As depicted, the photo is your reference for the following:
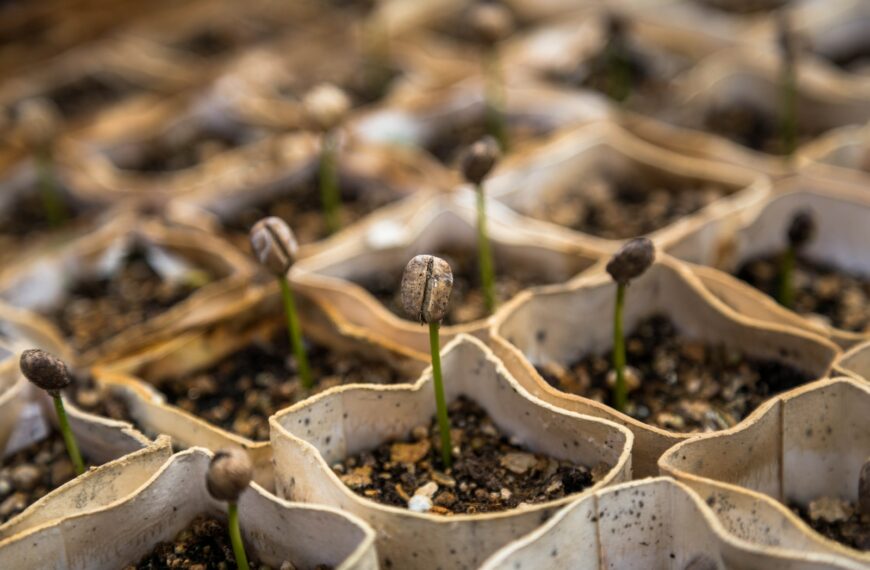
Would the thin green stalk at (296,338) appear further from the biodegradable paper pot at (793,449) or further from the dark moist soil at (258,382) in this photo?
the biodegradable paper pot at (793,449)

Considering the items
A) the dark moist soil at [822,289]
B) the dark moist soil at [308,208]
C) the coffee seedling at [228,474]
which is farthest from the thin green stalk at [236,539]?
the dark moist soil at [822,289]

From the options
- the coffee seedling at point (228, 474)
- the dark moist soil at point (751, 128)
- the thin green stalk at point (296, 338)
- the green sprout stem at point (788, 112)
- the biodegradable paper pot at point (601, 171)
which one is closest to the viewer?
the coffee seedling at point (228, 474)

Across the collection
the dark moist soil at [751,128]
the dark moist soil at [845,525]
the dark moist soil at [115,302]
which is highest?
the dark moist soil at [751,128]

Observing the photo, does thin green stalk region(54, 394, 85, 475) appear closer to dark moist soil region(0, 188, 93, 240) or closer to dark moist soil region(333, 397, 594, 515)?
dark moist soil region(333, 397, 594, 515)

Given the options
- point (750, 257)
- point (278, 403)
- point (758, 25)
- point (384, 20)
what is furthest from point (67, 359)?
point (758, 25)

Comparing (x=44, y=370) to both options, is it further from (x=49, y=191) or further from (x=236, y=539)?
(x=49, y=191)

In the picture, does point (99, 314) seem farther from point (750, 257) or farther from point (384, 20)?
point (384, 20)
